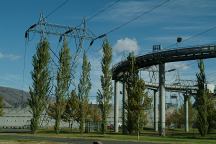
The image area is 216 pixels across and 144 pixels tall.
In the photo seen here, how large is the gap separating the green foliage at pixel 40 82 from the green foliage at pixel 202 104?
22659 mm

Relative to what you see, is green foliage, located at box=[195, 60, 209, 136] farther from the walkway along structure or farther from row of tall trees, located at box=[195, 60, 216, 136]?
the walkway along structure

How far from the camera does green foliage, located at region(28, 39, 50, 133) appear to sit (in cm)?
6247

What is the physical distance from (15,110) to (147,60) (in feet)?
238

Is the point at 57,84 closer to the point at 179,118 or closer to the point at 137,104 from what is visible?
the point at 137,104

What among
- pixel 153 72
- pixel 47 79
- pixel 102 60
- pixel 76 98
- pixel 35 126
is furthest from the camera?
pixel 153 72

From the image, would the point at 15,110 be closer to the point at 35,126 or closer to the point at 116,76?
the point at 116,76

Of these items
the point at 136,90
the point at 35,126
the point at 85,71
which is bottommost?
the point at 35,126

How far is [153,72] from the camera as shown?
125 meters

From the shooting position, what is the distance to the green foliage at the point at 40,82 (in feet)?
205

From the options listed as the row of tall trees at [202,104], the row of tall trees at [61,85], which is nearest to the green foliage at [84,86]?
the row of tall trees at [61,85]

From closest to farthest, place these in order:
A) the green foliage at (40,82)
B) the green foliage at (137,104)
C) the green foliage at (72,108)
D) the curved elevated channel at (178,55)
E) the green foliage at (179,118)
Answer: the green foliage at (137,104) < the green foliage at (40,82) < the curved elevated channel at (178,55) < the green foliage at (72,108) < the green foliage at (179,118)

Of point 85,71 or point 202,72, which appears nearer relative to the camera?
point 202,72

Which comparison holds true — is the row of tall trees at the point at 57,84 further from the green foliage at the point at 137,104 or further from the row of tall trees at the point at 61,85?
the green foliage at the point at 137,104

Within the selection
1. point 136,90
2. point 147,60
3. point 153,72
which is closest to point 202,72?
point 147,60
